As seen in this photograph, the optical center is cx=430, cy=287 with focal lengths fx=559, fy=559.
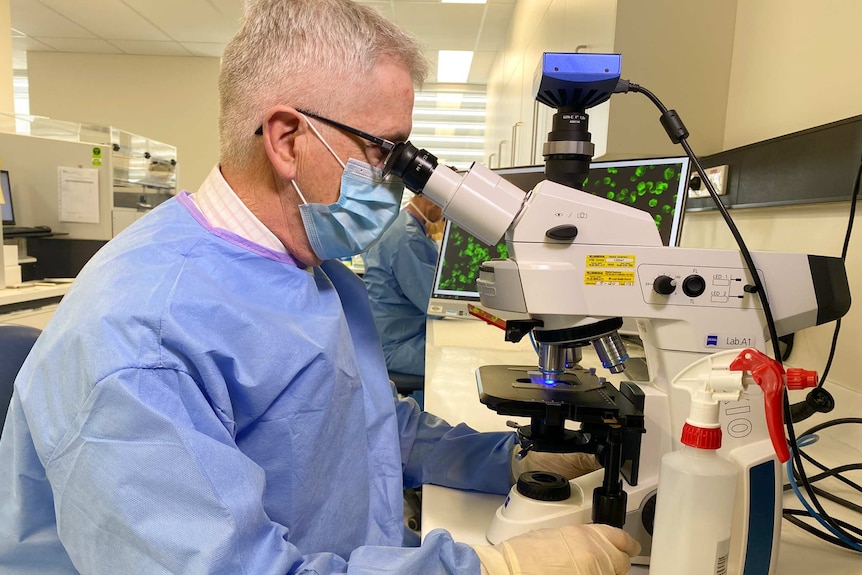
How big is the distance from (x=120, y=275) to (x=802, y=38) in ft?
4.48

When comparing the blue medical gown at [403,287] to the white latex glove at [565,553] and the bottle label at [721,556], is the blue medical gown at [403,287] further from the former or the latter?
the bottle label at [721,556]

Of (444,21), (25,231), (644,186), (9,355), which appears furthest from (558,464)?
(444,21)

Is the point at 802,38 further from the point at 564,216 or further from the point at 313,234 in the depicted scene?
the point at 313,234

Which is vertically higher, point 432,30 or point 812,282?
point 432,30

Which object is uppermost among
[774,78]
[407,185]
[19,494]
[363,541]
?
[774,78]

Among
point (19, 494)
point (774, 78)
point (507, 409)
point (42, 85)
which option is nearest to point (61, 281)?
point (19, 494)

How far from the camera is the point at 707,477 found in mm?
511

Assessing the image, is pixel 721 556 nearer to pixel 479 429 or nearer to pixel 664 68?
pixel 479 429

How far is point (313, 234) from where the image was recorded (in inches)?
29.9

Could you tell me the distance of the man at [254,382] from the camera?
50 centimetres

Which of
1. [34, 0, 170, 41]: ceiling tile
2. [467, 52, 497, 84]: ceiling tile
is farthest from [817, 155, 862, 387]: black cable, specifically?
[34, 0, 170, 41]: ceiling tile

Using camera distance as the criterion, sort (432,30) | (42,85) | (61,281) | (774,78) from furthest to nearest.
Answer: (42,85), (432,30), (61,281), (774,78)

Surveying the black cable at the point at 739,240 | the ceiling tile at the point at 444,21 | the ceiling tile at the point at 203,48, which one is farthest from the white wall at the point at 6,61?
the black cable at the point at 739,240

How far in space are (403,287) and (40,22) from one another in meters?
4.67
